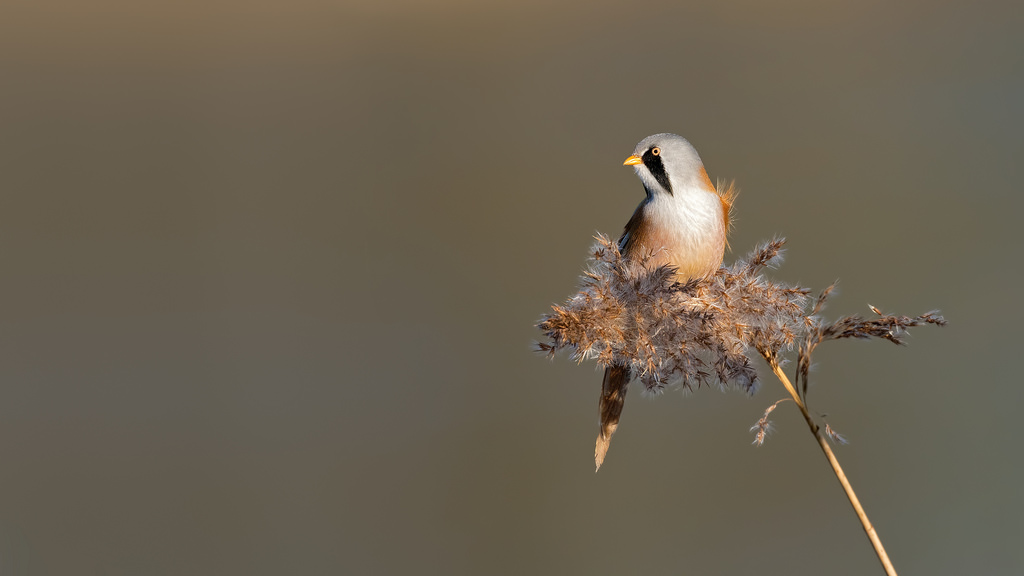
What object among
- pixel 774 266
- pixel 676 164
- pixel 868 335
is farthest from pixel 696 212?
pixel 868 335

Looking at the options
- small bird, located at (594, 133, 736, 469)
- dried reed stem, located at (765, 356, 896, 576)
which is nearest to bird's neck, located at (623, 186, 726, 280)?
small bird, located at (594, 133, 736, 469)

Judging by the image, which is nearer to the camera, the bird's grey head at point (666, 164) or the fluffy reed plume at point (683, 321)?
the fluffy reed plume at point (683, 321)

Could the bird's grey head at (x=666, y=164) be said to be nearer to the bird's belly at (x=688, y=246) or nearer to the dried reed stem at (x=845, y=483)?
the bird's belly at (x=688, y=246)

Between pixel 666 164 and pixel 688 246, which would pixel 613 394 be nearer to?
pixel 688 246

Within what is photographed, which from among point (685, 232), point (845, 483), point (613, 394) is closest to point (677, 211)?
point (685, 232)

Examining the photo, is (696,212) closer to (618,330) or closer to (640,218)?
(640,218)

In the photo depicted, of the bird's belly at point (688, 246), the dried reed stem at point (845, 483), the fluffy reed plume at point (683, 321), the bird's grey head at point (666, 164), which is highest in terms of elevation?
the bird's grey head at point (666, 164)

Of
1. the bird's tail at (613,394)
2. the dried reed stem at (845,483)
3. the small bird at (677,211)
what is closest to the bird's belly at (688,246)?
the small bird at (677,211)
